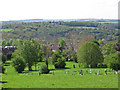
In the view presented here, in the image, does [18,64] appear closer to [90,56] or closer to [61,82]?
[90,56]

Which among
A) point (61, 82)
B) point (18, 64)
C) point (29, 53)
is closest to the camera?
point (61, 82)

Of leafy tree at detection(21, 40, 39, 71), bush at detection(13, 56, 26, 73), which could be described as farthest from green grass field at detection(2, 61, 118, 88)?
leafy tree at detection(21, 40, 39, 71)

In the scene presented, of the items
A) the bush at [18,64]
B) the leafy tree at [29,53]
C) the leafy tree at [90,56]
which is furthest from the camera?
the leafy tree at [90,56]

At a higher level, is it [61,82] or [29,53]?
[61,82]

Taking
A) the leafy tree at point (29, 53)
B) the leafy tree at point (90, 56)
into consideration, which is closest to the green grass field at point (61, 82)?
the leafy tree at point (29, 53)

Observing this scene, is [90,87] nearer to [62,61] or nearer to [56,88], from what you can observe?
[56,88]

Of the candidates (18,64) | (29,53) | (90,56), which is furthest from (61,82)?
(90,56)

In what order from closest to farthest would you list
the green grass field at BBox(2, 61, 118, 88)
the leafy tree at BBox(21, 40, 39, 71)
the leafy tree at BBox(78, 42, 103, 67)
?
the green grass field at BBox(2, 61, 118, 88) < the leafy tree at BBox(21, 40, 39, 71) < the leafy tree at BBox(78, 42, 103, 67)

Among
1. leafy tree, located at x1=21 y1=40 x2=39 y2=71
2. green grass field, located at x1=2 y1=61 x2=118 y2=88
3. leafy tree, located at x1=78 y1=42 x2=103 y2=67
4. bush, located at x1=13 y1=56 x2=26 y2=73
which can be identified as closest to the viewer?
green grass field, located at x1=2 y1=61 x2=118 y2=88

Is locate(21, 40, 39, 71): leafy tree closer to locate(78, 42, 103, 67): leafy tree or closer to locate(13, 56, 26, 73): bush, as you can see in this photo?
locate(13, 56, 26, 73): bush

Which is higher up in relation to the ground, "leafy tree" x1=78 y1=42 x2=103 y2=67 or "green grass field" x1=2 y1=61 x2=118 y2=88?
"green grass field" x1=2 y1=61 x2=118 y2=88

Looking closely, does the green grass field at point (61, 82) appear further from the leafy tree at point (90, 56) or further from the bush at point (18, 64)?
the leafy tree at point (90, 56)

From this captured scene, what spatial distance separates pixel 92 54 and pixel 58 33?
442 feet

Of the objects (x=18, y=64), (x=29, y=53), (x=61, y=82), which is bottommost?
(x=18, y=64)
